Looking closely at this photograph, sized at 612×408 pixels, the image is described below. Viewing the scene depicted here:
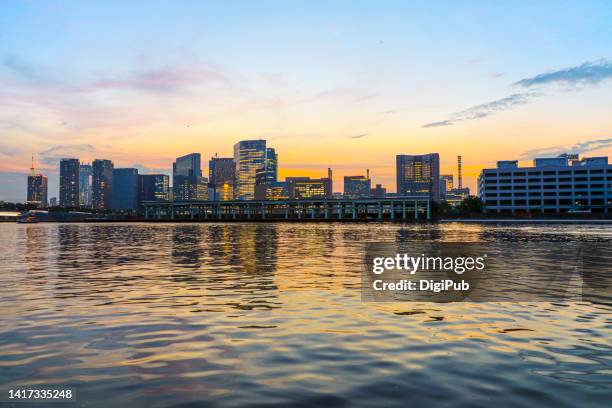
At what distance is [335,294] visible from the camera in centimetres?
2300

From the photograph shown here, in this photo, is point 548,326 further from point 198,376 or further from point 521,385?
point 198,376

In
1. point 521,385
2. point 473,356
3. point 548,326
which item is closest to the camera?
point 521,385

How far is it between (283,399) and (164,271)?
82.8 ft

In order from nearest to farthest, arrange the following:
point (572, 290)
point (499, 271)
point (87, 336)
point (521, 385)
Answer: point (521, 385)
point (87, 336)
point (572, 290)
point (499, 271)

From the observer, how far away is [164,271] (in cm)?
3334

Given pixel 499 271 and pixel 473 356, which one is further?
pixel 499 271

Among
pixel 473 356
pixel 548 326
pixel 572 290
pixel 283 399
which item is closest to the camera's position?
pixel 283 399

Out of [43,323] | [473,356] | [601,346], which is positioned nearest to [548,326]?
[601,346]

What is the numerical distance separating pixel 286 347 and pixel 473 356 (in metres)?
4.62

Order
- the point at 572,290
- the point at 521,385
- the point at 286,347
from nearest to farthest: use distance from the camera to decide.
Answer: the point at 521,385 → the point at 286,347 → the point at 572,290

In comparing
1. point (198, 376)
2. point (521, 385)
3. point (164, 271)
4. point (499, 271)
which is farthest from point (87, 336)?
point (499, 271)

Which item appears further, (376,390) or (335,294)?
(335,294)

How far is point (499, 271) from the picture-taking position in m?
33.3

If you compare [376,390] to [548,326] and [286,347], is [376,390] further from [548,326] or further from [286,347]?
[548,326]
